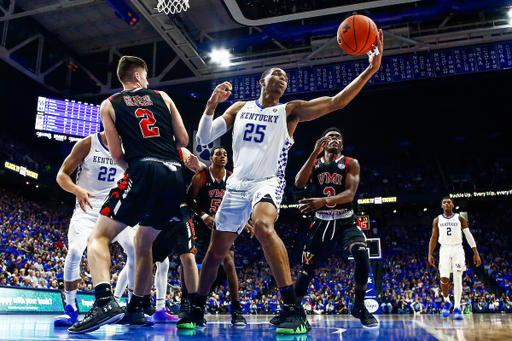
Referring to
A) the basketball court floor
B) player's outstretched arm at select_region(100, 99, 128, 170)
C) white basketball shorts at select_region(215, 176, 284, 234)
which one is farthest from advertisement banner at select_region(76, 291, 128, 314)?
player's outstretched arm at select_region(100, 99, 128, 170)

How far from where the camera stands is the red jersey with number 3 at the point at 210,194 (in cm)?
573

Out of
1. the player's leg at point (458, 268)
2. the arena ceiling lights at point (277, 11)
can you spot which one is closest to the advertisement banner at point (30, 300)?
the player's leg at point (458, 268)

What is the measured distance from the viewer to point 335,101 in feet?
12.3

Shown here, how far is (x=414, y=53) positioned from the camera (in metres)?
16.7

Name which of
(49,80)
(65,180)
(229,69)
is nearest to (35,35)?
(49,80)

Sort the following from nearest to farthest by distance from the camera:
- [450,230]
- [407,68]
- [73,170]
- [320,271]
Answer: [73,170], [450,230], [407,68], [320,271]

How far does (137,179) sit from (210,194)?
2558 mm

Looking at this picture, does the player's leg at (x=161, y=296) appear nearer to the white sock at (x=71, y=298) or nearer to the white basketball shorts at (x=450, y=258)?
the white sock at (x=71, y=298)

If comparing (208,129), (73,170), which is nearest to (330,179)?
(208,129)

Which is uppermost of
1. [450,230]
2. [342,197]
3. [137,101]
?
[137,101]

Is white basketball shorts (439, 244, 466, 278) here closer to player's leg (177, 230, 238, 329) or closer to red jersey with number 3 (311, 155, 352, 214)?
red jersey with number 3 (311, 155, 352, 214)

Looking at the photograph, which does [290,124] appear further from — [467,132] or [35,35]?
[467,132]

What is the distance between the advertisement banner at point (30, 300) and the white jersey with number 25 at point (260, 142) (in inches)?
310

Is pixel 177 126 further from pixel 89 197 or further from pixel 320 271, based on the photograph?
pixel 320 271
